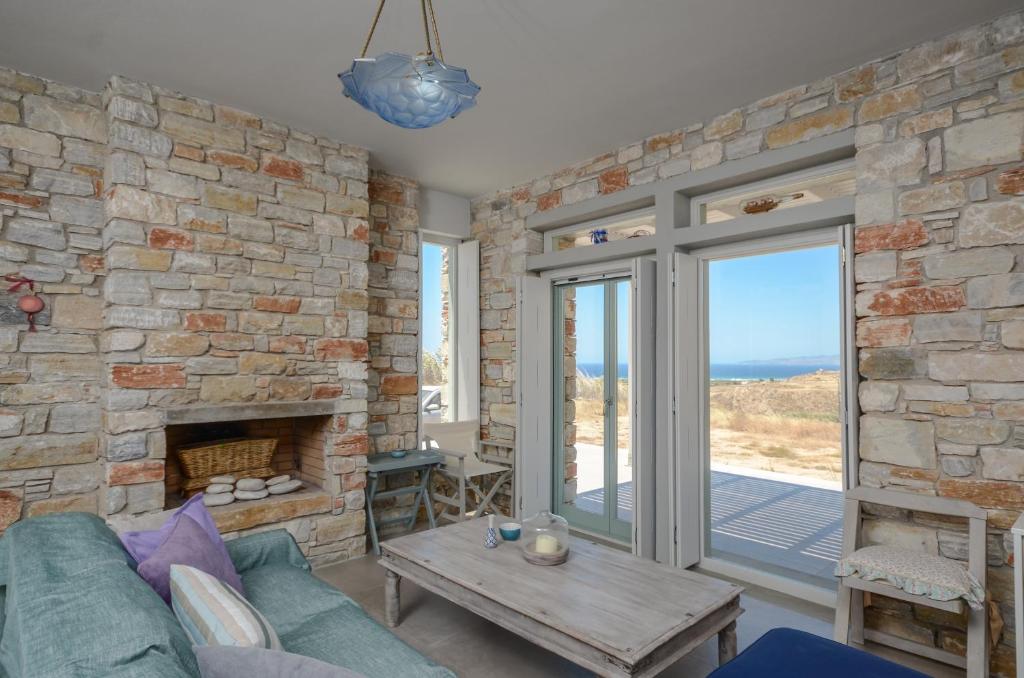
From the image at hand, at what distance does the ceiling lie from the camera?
243 cm

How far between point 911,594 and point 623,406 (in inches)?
82.2

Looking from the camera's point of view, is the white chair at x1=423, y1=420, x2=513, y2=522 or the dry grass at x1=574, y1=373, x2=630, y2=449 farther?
the white chair at x1=423, y1=420, x2=513, y2=522

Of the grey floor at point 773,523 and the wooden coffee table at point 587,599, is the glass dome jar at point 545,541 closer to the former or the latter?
the wooden coffee table at point 587,599

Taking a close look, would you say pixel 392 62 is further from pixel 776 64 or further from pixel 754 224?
pixel 754 224

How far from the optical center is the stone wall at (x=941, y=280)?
2.41 m

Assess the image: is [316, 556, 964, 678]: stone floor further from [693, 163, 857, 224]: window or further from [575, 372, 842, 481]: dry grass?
[693, 163, 857, 224]: window

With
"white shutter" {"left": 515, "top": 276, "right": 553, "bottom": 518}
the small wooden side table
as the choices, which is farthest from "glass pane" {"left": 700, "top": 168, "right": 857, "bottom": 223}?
the small wooden side table

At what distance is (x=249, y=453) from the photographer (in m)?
3.66

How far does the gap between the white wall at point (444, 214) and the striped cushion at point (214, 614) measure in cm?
361

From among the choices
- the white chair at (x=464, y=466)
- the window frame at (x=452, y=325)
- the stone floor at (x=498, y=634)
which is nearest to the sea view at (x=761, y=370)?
the stone floor at (x=498, y=634)

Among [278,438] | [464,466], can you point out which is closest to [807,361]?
[464,466]

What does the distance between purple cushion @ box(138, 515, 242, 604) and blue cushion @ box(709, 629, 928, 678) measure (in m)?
1.65

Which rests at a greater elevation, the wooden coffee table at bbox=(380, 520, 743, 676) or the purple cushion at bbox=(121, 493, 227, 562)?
the purple cushion at bbox=(121, 493, 227, 562)

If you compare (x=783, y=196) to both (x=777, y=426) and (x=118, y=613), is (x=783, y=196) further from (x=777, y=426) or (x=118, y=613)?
(x=118, y=613)
